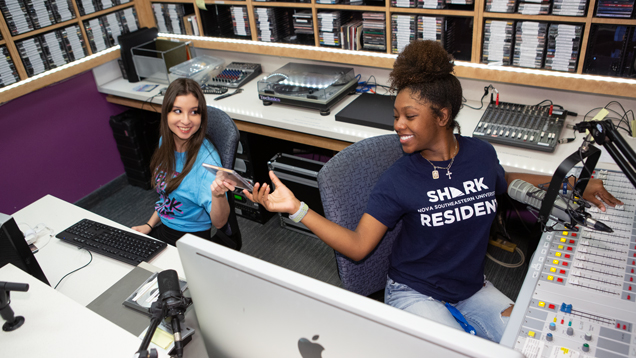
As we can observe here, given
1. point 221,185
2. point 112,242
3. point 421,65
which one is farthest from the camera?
point 112,242

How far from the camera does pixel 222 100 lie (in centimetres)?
272

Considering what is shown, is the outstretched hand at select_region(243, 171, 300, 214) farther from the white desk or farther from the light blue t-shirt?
the light blue t-shirt

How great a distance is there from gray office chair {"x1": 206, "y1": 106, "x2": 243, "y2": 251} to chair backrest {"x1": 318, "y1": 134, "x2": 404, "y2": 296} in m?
0.54

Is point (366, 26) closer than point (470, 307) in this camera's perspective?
No

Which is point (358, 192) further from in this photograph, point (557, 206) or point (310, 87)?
point (310, 87)

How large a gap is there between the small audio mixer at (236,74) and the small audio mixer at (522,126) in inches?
59.6

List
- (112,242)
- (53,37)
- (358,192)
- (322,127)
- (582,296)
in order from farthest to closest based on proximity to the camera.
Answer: (53,37) → (322,127) → (112,242) → (358,192) → (582,296)

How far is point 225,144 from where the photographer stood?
1.73m

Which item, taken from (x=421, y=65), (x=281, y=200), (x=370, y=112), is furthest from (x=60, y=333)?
(x=370, y=112)

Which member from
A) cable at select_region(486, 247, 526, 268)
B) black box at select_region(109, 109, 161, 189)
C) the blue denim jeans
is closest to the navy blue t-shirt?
the blue denim jeans

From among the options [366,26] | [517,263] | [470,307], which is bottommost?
[517,263]

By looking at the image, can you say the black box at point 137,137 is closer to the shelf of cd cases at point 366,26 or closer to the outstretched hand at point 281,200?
the shelf of cd cases at point 366,26

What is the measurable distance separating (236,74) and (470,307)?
2176 mm

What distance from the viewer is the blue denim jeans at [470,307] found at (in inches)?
49.8
